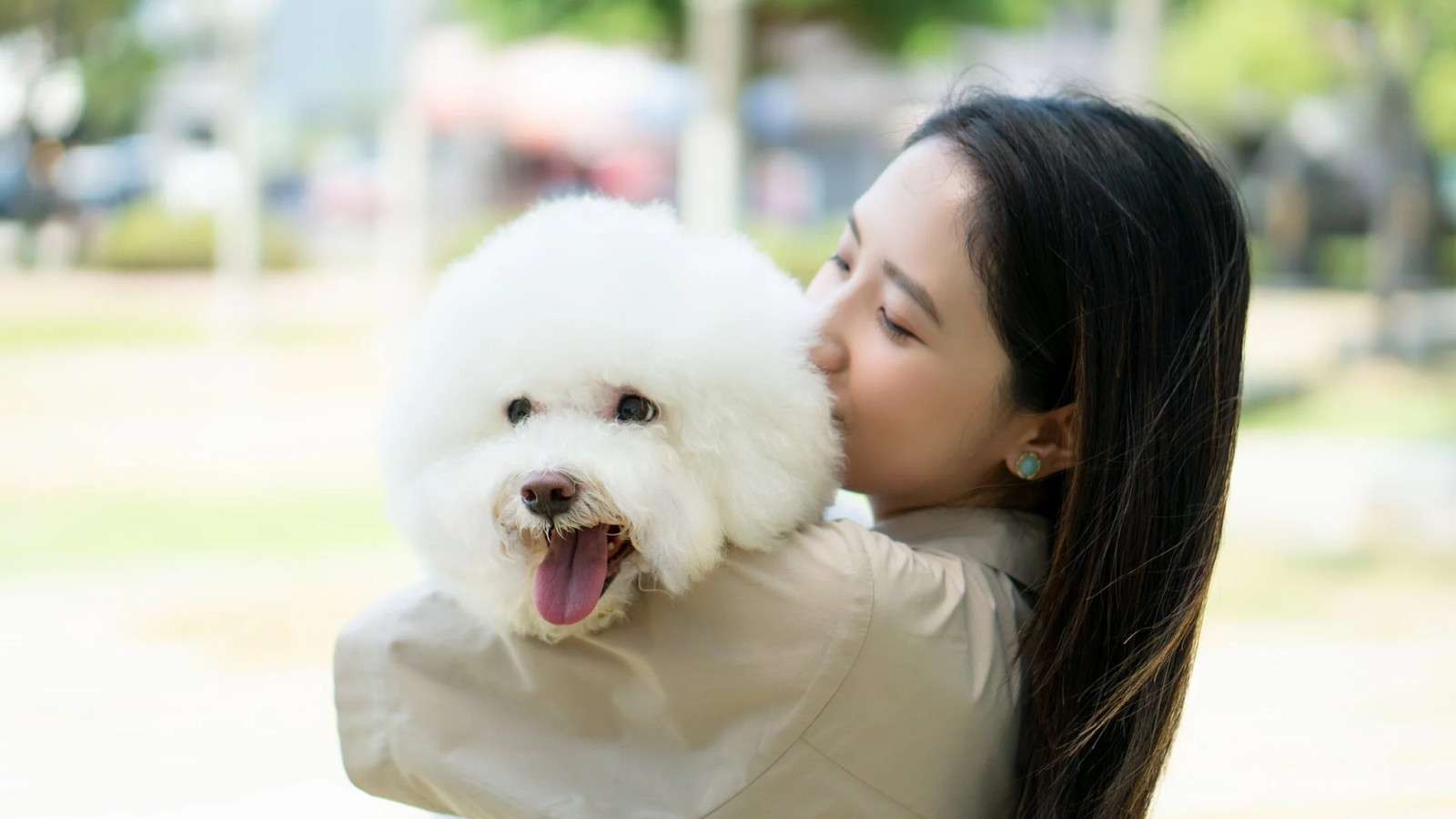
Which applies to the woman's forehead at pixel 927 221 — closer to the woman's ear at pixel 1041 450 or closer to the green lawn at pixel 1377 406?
the woman's ear at pixel 1041 450

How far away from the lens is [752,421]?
2.97 ft

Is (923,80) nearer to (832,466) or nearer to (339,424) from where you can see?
(339,424)

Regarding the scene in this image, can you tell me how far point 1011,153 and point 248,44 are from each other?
24.8 feet

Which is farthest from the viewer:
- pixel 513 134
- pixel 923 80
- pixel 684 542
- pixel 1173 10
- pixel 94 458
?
pixel 513 134

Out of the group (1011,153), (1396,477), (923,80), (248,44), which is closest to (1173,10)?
(923,80)

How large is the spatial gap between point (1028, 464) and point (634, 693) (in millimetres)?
385

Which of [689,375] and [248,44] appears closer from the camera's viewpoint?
[689,375]

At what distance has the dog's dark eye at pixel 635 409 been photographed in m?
0.90

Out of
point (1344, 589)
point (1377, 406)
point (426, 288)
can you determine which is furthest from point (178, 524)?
point (1377, 406)

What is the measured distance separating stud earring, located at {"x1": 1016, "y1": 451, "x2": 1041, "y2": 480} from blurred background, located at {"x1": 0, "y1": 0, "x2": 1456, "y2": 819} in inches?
15.5

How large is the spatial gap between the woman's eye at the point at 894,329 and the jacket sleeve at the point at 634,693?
0.16m

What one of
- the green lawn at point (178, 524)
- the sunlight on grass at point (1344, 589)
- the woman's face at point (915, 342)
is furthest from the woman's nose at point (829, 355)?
the green lawn at point (178, 524)

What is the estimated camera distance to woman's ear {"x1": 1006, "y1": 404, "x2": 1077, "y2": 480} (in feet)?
3.43

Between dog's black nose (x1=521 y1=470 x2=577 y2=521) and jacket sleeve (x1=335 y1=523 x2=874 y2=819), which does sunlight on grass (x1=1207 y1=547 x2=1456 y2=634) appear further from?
dog's black nose (x1=521 y1=470 x2=577 y2=521)
